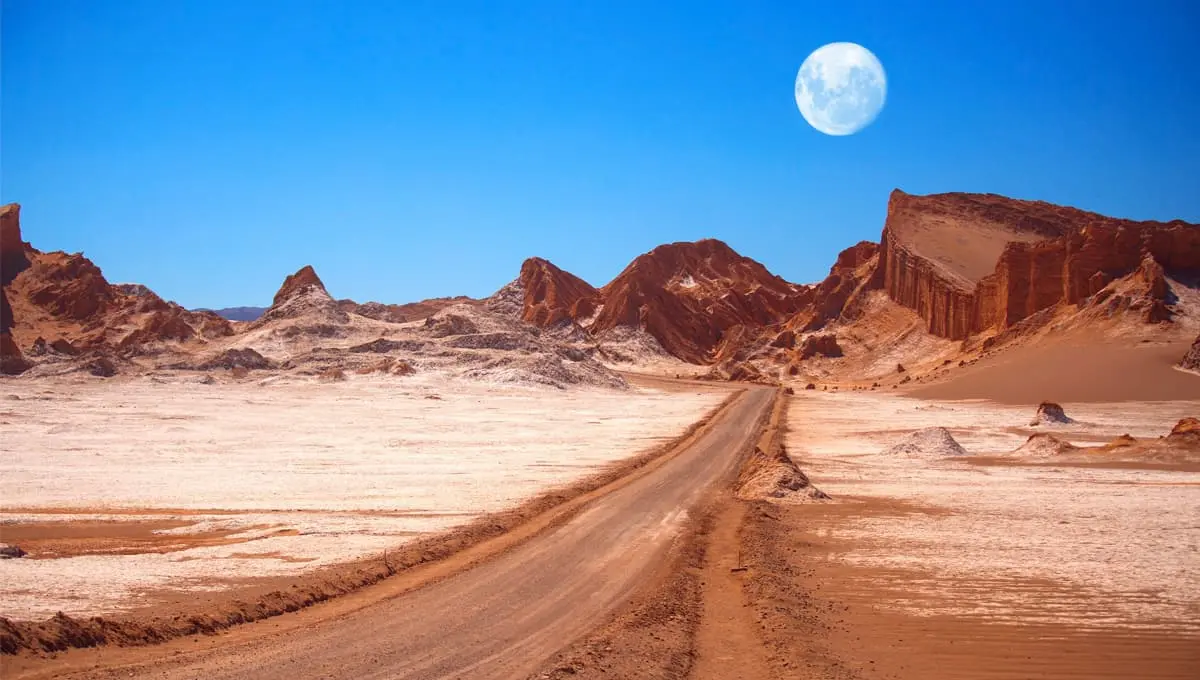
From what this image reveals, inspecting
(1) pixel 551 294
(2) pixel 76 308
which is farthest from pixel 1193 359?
(1) pixel 551 294

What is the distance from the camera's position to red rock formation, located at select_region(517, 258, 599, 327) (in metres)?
133

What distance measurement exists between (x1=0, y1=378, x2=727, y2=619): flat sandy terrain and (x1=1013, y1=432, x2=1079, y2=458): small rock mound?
1346 centimetres

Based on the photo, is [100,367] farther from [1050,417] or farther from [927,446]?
[1050,417]

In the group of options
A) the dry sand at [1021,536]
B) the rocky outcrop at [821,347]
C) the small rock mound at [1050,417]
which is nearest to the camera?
the dry sand at [1021,536]

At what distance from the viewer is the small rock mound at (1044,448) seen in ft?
95.6

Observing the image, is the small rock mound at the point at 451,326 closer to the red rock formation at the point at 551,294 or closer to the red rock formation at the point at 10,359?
the red rock formation at the point at 10,359

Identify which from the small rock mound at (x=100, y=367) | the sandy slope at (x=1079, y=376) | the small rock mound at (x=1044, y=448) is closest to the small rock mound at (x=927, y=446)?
the small rock mound at (x=1044, y=448)

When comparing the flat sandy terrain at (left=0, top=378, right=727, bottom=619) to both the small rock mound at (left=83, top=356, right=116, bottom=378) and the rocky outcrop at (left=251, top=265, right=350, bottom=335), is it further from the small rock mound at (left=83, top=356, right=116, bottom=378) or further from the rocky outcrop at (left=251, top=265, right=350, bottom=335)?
the rocky outcrop at (left=251, top=265, right=350, bottom=335)

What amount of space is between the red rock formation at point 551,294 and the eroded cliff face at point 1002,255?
46871 mm

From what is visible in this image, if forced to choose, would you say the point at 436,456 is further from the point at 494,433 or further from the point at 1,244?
the point at 1,244

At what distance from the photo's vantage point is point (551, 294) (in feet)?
463

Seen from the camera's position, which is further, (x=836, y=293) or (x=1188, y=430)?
(x=836, y=293)

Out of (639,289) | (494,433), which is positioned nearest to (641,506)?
(494,433)

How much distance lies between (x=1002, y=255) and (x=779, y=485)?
68864mm
